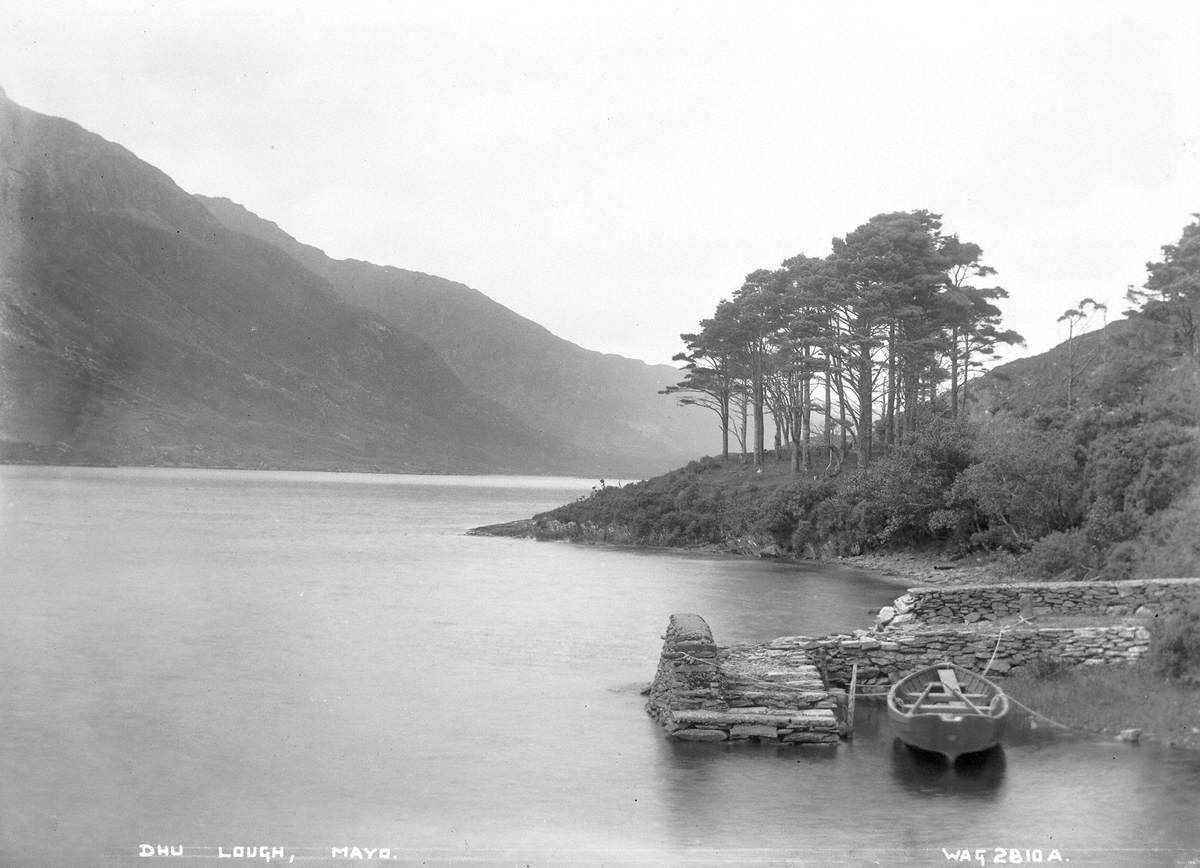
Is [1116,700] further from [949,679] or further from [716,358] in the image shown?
[716,358]

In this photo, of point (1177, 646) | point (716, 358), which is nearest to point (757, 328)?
point (716, 358)

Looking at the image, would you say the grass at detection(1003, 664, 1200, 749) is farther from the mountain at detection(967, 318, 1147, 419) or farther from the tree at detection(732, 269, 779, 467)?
the tree at detection(732, 269, 779, 467)

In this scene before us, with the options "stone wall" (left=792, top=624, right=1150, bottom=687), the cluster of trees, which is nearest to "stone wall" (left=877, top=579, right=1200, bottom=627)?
"stone wall" (left=792, top=624, right=1150, bottom=687)

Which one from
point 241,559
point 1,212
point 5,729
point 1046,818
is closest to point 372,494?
point 241,559

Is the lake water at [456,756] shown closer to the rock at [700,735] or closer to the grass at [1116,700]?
the rock at [700,735]

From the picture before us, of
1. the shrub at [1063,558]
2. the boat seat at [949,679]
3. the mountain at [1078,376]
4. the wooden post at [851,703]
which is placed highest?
Result: the mountain at [1078,376]

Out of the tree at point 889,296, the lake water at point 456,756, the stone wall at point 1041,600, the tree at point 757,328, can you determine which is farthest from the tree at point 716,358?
the stone wall at point 1041,600
